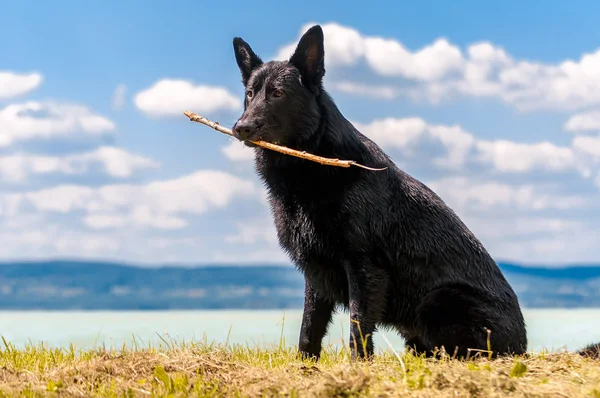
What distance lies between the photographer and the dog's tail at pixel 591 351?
20.6 ft

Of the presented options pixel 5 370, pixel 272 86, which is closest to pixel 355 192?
pixel 272 86

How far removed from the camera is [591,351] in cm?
635

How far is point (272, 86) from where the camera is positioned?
6.29 metres

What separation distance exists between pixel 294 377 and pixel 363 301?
1.14m

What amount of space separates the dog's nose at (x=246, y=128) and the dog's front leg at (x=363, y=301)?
1436 mm

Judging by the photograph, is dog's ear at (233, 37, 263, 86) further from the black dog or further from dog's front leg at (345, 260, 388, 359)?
dog's front leg at (345, 260, 388, 359)

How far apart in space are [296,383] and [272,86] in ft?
Answer: 8.83

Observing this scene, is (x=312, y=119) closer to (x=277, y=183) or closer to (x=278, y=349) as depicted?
(x=277, y=183)

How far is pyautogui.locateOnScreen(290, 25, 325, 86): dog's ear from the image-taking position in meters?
6.31

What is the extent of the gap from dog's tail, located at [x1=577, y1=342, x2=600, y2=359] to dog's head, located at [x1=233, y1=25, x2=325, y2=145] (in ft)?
10.5

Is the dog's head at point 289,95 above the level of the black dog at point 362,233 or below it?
above

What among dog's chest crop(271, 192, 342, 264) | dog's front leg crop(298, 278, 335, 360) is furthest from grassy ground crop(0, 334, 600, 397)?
dog's chest crop(271, 192, 342, 264)

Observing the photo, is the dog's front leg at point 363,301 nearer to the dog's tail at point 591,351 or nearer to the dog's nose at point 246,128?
the dog's nose at point 246,128

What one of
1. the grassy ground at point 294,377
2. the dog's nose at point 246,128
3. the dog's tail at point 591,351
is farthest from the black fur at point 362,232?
the dog's tail at point 591,351
